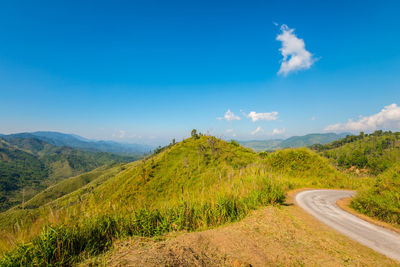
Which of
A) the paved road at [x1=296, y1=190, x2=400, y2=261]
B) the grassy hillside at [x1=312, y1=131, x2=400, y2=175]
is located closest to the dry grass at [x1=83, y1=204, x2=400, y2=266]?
the paved road at [x1=296, y1=190, x2=400, y2=261]

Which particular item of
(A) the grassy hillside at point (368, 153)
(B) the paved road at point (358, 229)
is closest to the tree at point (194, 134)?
(B) the paved road at point (358, 229)

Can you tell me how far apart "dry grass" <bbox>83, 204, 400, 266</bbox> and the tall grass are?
617mm

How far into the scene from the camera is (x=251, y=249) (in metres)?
4.43

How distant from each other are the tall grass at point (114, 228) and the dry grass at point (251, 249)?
62 centimetres

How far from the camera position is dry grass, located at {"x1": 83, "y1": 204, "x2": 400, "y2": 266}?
3.59 m

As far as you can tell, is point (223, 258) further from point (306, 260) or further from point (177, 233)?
point (306, 260)

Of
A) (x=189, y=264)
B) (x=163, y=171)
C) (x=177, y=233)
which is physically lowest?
(x=163, y=171)

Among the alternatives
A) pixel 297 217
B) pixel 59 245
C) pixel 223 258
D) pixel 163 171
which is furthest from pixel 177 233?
pixel 163 171

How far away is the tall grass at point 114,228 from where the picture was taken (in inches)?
140

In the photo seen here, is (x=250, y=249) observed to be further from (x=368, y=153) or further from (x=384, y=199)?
(x=368, y=153)

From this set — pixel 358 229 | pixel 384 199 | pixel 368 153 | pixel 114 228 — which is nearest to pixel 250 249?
pixel 114 228

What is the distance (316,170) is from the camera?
766 inches

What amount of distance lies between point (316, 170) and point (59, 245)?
23132 mm

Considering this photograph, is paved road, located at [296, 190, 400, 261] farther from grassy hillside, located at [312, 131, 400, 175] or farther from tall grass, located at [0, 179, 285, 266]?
grassy hillside, located at [312, 131, 400, 175]
